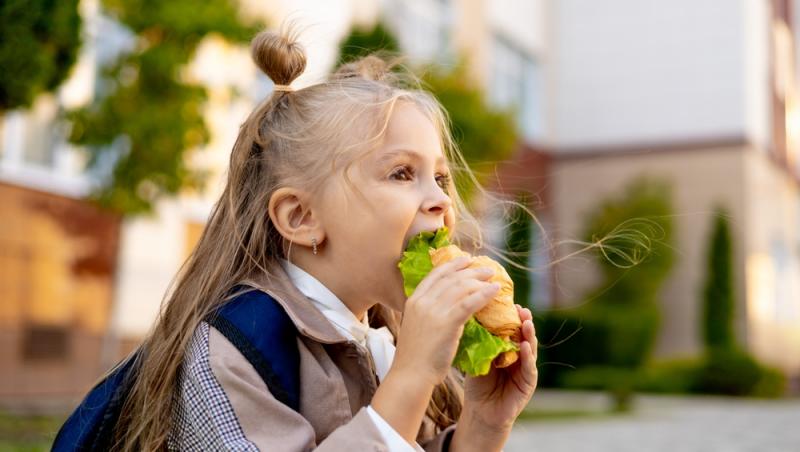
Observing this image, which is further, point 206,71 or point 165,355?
point 206,71

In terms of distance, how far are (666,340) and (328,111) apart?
67.6 feet

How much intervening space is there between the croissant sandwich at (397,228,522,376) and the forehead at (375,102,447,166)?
198 millimetres

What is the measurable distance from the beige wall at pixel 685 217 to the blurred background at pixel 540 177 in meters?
0.05

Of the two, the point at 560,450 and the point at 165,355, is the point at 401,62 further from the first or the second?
the point at 560,450

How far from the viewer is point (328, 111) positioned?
2059 millimetres

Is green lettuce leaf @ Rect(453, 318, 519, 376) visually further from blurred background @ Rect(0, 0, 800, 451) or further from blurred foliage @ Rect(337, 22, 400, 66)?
blurred foliage @ Rect(337, 22, 400, 66)

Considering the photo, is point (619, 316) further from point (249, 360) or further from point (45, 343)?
point (249, 360)

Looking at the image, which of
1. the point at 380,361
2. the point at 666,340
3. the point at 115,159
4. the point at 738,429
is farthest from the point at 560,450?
the point at 666,340

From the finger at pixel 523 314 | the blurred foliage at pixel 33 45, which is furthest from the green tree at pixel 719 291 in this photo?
the finger at pixel 523 314

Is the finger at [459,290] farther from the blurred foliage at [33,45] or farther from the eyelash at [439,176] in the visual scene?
the blurred foliage at [33,45]

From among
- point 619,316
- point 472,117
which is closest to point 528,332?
point 472,117

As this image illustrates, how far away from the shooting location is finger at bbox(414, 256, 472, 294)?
5.64 ft

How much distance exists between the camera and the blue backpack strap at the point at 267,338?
175 cm

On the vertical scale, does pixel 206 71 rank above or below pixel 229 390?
above
